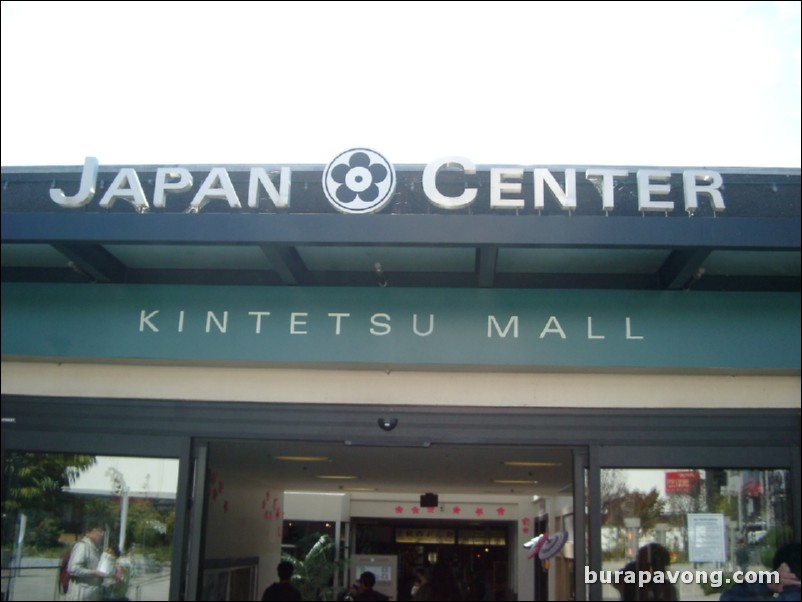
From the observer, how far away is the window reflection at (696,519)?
6719 mm

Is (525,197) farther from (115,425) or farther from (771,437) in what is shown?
(115,425)

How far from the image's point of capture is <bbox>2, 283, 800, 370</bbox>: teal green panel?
22.4 ft

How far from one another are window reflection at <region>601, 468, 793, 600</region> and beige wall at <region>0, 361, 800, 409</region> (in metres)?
0.57

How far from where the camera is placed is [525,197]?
6.88 m

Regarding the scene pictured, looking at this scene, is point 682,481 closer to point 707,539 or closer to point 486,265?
point 707,539

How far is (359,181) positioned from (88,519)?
346 centimetres

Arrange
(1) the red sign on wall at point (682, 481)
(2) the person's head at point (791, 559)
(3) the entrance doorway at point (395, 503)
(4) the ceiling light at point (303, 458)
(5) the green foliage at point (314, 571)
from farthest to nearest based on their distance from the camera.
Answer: (5) the green foliage at point (314, 571) < (4) the ceiling light at point (303, 458) < (3) the entrance doorway at point (395, 503) < (1) the red sign on wall at point (682, 481) < (2) the person's head at point (791, 559)

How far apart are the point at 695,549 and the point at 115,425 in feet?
15.2

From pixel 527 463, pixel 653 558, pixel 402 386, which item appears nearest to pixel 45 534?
pixel 402 386

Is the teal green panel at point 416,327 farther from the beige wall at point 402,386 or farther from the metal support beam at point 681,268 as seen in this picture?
the beige wall at point 402,386

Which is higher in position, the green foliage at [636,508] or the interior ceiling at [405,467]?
the interior ceiling at [405,467]

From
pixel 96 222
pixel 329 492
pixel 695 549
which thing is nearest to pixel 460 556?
pixel 329 492

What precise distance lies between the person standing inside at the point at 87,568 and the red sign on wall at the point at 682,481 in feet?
14.6

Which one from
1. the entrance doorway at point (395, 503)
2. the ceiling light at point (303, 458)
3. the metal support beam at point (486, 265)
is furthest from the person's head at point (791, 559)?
the ceiling light at point (303, 458)
